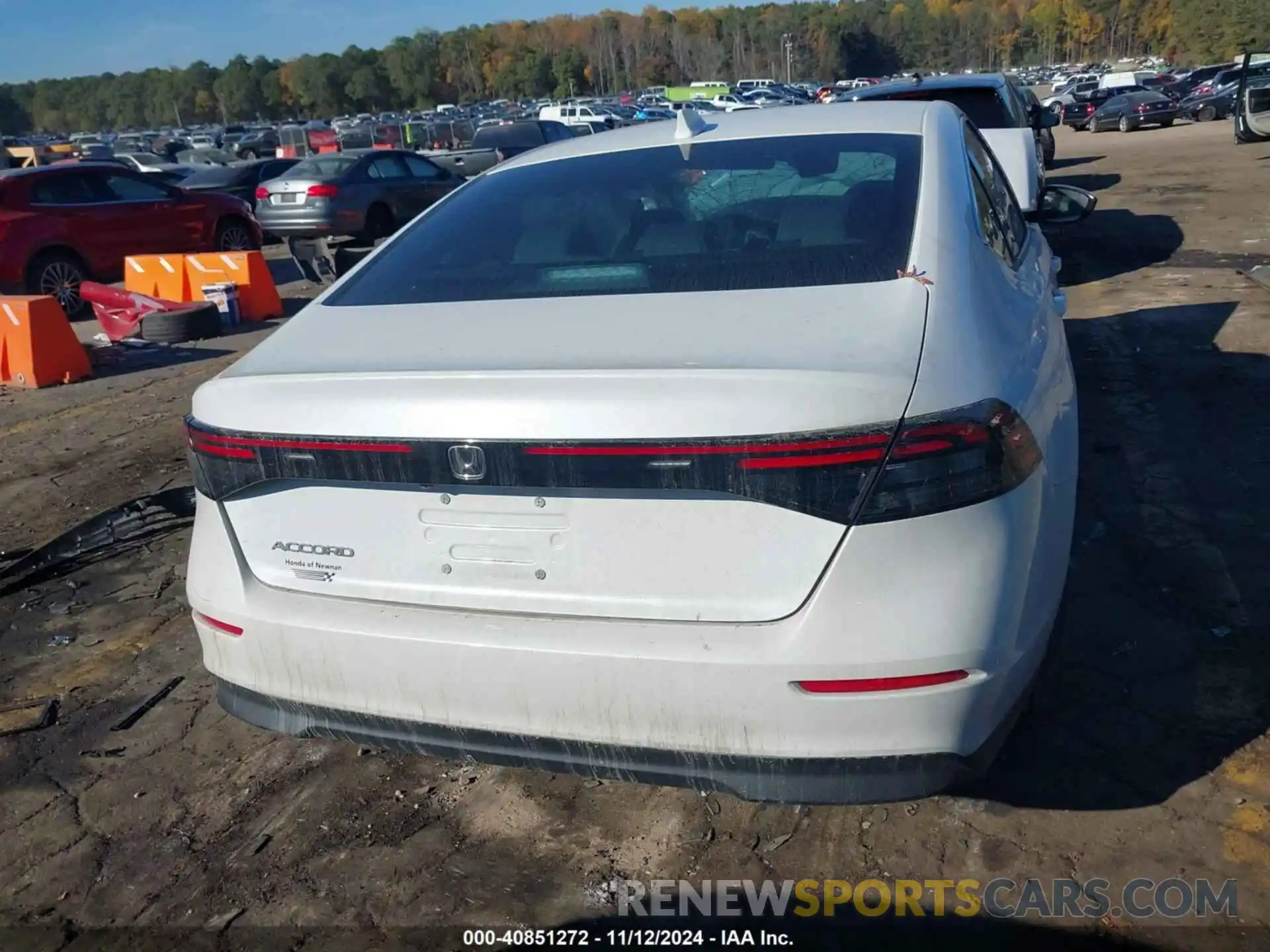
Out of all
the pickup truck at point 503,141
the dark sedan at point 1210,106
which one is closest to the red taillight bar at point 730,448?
the pickup truck at point 503,141

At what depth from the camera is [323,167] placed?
650 inches

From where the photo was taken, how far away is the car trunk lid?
2031 millimetres

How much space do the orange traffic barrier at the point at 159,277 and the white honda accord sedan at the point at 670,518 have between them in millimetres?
10192

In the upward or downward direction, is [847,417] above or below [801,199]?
below

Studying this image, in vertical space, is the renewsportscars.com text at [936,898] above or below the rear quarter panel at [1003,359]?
below

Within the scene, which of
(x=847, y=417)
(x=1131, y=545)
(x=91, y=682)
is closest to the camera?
(x=847, y=417)

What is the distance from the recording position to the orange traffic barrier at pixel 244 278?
11.4 m

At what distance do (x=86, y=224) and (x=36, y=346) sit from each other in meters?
4.63

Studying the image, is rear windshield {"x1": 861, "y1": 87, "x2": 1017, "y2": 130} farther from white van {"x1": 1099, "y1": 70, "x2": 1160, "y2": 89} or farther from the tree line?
the tree line

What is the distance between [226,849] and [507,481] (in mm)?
1432

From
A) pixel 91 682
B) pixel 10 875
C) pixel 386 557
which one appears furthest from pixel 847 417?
pixel 91 682

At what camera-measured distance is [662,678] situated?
2150 mm

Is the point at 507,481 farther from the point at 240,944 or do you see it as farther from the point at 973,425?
the point at 240,944

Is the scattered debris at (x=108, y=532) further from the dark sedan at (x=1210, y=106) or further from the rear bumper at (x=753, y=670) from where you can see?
the dark sedan at (x=1210, y=106)
